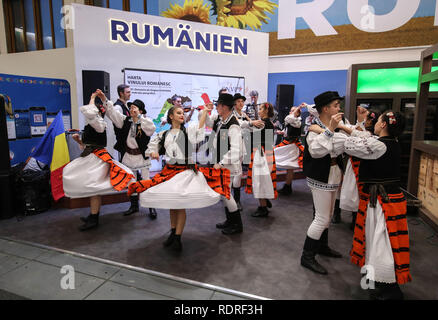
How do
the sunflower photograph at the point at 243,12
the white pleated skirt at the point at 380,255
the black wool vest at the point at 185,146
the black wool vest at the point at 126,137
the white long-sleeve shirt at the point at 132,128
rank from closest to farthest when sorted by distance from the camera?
the white pleated skirt at the point at 380,255, the black wool vest at the point at 185,146, the white long-sleeve shirt at the point at 132,128, the black wool vest at the point at 126,137, the sunflower photograph at the point at 243,12

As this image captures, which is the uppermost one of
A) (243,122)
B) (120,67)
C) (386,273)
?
(120,67)

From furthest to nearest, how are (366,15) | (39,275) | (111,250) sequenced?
(366,15), (111,250), (39,275)

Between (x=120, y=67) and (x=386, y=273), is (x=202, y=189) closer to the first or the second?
(x=386, y=273)

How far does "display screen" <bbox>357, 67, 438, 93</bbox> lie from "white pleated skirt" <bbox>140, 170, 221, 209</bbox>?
4.33 m

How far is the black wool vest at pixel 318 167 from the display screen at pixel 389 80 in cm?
370

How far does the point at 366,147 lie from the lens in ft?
6.91

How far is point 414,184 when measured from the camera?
14.4 ft

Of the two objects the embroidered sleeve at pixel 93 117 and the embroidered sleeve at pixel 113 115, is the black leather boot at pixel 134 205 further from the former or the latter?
the embroidered sleeve at pixel 93 117

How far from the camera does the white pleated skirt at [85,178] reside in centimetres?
339

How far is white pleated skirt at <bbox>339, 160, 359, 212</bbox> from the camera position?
3453mm

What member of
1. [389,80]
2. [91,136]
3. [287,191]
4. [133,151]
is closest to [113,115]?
[91,136]

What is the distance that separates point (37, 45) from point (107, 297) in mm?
9519

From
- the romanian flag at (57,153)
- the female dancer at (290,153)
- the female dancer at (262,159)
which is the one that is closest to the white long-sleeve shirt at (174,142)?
the female dancer at (262,159)
